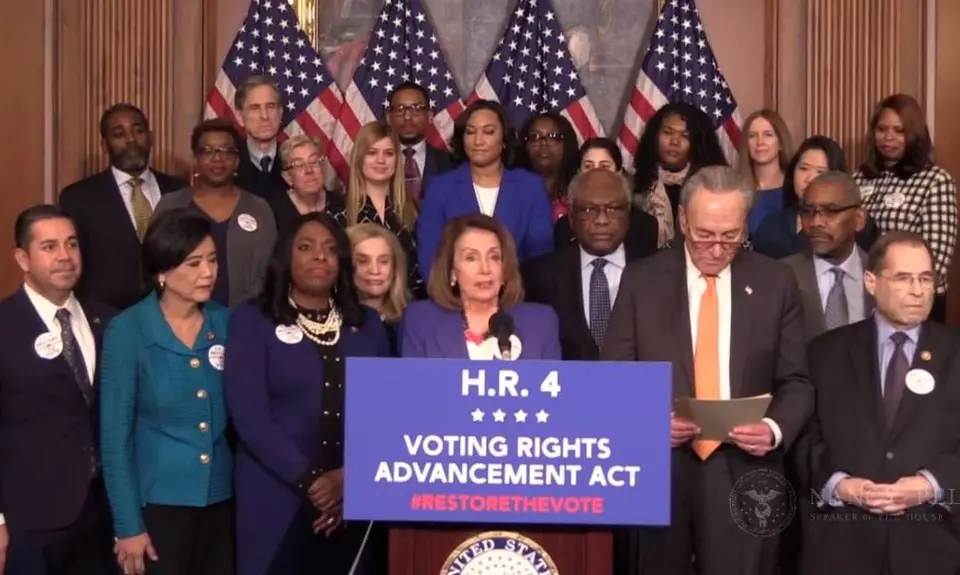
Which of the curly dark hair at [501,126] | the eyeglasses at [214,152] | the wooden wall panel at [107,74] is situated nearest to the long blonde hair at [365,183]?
the curly dark hair at [501,126]

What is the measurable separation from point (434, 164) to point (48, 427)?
2514 millimetres

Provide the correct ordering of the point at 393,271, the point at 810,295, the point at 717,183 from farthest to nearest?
1. the point at 393,271
2. the point at 810,295
3. the point at 717,183

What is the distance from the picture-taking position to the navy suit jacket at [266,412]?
4289mm

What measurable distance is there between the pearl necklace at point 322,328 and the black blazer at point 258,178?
63.8 inches

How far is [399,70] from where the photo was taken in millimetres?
7383

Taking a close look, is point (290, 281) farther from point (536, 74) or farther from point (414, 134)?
point (536, 74)

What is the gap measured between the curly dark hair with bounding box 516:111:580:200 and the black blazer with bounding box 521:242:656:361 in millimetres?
1103

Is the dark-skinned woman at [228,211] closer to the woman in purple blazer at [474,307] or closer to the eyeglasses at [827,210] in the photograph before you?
the woman in purple blazer at [474,307]

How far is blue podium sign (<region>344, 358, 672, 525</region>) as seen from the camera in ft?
11.1

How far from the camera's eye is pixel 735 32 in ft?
24.5

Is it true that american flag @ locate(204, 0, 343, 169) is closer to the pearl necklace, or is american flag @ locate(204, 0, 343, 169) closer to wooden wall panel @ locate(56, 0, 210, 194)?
wooden wall panel @ locate(56, 0, 210, 194)

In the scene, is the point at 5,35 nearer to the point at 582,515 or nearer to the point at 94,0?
the point at 94,0

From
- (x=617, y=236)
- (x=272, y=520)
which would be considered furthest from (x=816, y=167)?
(x=272, y=520)

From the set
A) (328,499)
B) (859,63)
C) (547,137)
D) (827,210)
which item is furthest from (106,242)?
(859,63)
